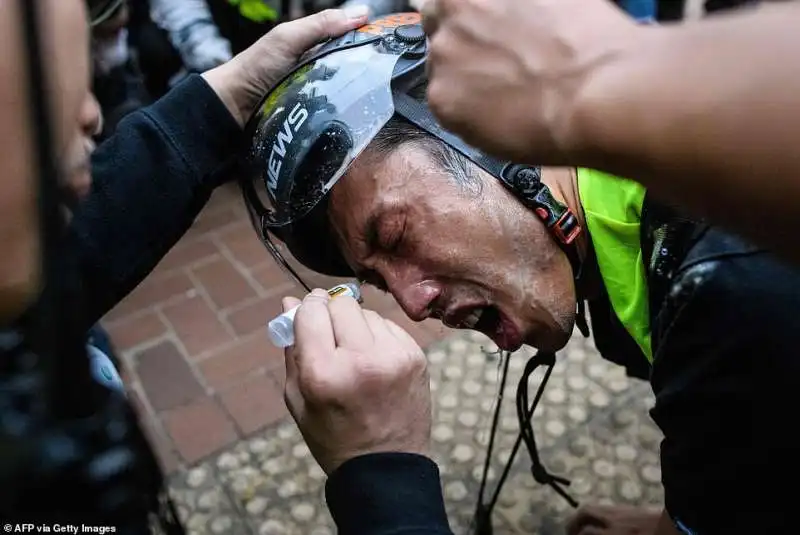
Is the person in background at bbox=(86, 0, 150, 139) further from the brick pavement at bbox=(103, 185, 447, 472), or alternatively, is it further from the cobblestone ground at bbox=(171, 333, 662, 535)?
the cobblestone ground at bbox=(171, 333, 662, 535)

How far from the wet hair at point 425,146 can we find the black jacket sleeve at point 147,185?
0.36m

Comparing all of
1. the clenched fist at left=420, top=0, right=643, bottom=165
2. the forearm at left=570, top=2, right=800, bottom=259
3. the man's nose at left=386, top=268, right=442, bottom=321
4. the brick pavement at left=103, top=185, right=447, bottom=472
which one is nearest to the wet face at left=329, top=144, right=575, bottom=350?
the man's nose at left=386, top=268, right=442, bottom=321

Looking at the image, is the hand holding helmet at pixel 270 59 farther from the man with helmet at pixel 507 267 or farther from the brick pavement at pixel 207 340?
the brick pavement at pixel 207 340

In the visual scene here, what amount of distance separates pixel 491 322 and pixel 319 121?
581 mm

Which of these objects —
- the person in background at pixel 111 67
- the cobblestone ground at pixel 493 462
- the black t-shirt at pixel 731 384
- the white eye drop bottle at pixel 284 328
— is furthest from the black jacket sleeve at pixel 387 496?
the person in background at pixel 111 67

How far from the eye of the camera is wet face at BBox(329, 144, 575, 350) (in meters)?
1.59

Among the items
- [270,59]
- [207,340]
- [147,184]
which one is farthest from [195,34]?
[147,184]

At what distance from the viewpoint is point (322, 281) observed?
84.3 inches

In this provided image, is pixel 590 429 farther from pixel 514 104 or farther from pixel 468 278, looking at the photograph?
pixel 514 104

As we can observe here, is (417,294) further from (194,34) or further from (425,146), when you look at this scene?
(194,34)

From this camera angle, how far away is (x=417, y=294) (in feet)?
5.60

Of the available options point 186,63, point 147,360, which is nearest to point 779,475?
point 147,360

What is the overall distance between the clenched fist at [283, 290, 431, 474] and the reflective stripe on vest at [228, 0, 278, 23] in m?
2.30

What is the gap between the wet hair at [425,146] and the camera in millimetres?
1618
